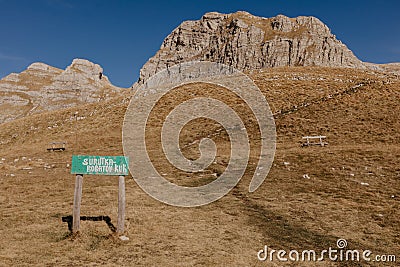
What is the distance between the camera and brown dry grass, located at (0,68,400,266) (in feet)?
36.3

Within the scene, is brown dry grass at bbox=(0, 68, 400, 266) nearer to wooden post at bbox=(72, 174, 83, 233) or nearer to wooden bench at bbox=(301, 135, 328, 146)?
wooden post at bbox=(72, 174, 83, 233)

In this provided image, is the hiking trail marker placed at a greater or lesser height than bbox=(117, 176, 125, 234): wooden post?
greater

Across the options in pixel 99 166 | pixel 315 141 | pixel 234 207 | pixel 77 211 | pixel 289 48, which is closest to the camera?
pixel 99 166

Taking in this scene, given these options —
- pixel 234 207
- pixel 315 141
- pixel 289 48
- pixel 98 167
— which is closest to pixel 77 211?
pixel 98 167

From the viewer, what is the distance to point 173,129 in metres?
43.6

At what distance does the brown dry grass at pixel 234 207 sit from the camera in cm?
1105

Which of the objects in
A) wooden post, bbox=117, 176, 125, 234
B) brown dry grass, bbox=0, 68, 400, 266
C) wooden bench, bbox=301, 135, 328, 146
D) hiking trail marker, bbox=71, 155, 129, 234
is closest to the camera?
brown dry grass, bbox=0, 68, 400, 266

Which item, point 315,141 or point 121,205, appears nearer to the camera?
point 121,205

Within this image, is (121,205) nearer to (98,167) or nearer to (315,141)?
(98,167)

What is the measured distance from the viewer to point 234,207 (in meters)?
16.3

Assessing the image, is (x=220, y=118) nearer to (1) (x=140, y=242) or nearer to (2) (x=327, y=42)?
(1) (x=140, y=242)

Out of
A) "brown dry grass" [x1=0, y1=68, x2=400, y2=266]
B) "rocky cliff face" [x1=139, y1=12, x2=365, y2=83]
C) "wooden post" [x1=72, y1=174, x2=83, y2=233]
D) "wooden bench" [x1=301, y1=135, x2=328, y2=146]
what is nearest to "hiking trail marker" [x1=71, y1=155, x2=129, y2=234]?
"wooden post" [x1=72, y1=174, x2=83, y2=233]

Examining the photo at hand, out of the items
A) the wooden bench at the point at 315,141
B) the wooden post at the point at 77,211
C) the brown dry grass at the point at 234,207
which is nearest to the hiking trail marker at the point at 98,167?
the wooden post at the point at 77,211

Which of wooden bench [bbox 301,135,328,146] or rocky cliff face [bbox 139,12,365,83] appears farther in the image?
rocky cliff face [bbox 139,12,365,83]
